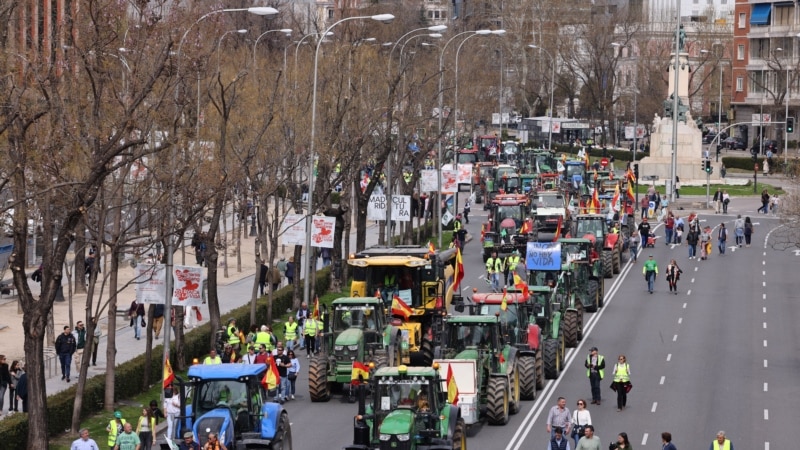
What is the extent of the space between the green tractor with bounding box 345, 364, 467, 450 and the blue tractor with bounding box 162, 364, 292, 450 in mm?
1723

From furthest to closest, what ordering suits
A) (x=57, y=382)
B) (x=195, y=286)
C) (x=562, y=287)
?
1. (x=562, y=287)
2. (x=57, y=382)
3. (x=195, y=286)

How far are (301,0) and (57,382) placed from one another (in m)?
126

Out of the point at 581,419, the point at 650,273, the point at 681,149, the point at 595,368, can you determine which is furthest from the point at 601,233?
the point at 681,149

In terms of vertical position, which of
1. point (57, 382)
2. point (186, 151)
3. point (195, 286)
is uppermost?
point (186, 151)

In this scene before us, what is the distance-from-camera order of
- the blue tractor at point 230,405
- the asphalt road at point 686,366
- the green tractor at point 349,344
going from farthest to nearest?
the green tractor at point 349,344
the asphalt road at point 686,366
the blue tractor at point 230,405

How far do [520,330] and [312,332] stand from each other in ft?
21.8

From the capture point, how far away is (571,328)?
152 feet

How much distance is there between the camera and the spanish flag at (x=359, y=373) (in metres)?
35.4

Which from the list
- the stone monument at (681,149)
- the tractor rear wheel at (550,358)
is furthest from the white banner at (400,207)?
the stone monument at (681,149)

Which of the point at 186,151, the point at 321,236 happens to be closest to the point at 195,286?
the point at 186,151

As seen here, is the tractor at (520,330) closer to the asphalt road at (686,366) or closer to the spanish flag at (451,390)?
the asphalt road at (686,366)

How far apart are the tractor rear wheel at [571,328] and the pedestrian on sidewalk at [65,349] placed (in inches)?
543

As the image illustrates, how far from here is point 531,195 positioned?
70188 millimetres

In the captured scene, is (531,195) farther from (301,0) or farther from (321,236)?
(301,0)
